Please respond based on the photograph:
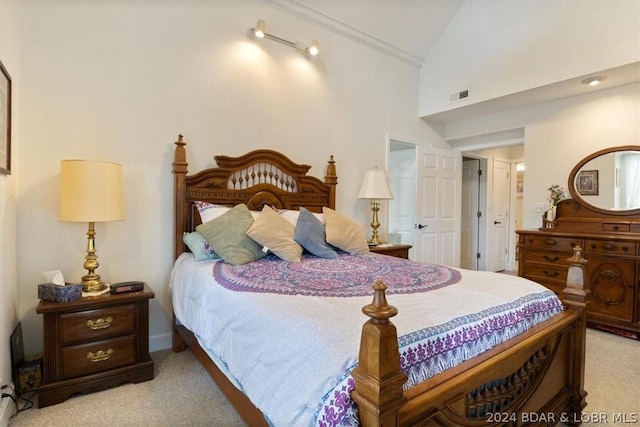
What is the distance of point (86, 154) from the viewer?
2.50m

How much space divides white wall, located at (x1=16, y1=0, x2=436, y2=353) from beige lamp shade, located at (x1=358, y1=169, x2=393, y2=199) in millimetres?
550

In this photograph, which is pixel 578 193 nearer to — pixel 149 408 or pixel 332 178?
pixel 332 178

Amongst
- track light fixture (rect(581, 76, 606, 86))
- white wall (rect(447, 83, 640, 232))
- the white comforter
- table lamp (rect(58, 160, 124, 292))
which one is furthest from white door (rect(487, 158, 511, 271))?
table lamp (rect(58, 160, 124, 292))

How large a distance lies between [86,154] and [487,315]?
278 cm

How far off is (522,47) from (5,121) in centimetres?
458

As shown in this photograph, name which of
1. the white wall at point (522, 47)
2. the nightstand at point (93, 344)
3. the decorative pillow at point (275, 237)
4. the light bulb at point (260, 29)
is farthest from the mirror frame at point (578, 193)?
the nightstand at point (93, 344)

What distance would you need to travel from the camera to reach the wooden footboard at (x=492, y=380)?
2.95 ft

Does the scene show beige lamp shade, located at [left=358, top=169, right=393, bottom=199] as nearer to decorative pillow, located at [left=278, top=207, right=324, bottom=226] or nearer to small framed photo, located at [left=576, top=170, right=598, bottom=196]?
decorative pillow, located at [left=278, top=207, right=324, bottom=226]

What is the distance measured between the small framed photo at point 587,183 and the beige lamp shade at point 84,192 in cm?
459

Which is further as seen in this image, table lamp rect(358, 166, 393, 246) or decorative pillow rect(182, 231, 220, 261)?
table lamp rect(358, 166, 393, 246)

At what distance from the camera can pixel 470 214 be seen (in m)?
6.26

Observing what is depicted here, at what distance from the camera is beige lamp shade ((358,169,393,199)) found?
12.5 feet

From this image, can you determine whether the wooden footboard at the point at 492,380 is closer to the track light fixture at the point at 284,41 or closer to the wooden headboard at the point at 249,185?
the wooden headboard at the point at 249,185

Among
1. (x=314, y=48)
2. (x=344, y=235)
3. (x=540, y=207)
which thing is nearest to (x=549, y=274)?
(x=540, y=207)
